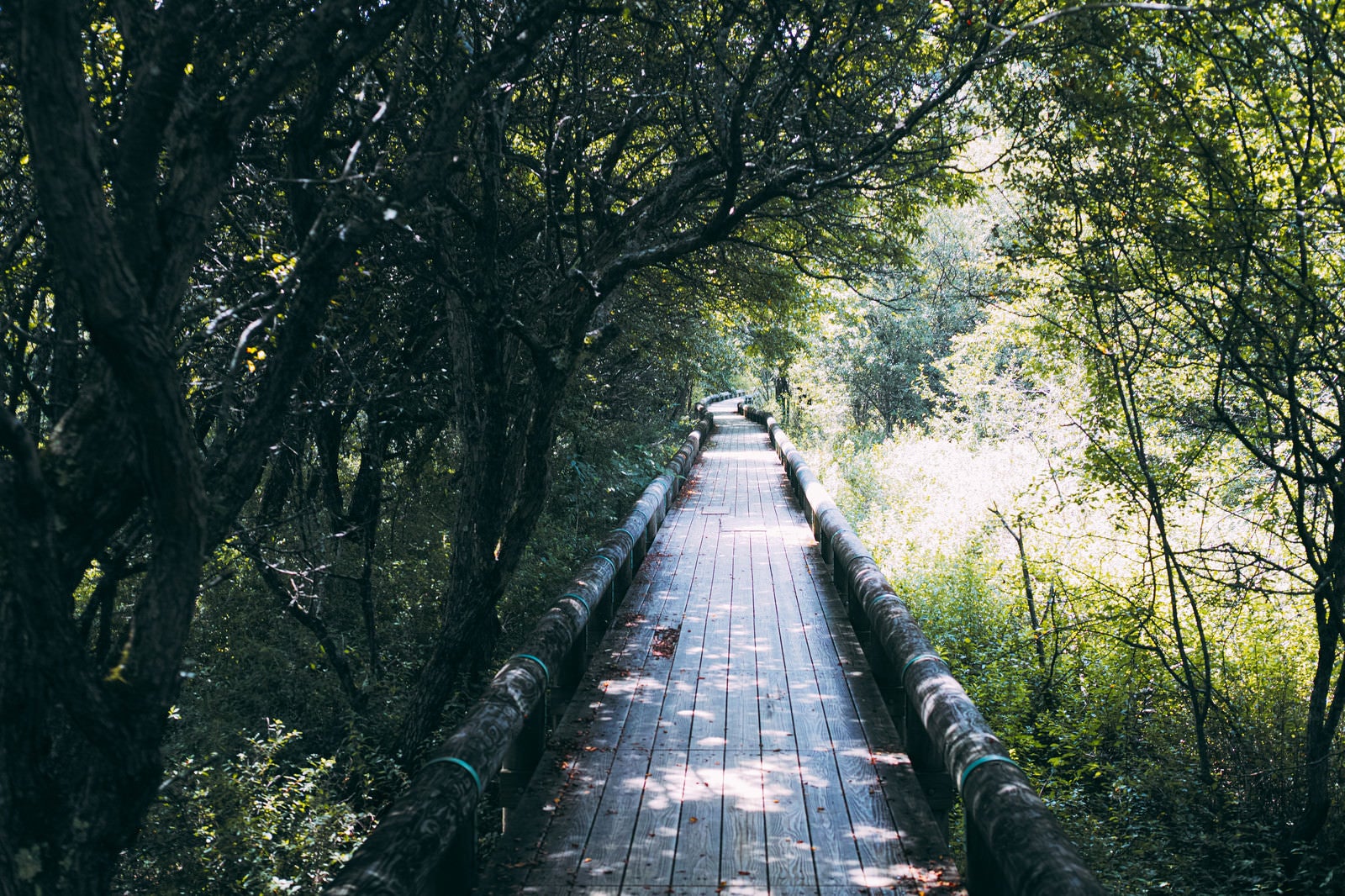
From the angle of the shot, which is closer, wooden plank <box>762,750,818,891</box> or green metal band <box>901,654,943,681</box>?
wooden plank <box>762,750,818,891</box>

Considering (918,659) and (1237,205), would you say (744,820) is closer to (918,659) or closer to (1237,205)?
(918,659)

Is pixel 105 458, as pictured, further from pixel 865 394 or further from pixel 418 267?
pixel 865 394

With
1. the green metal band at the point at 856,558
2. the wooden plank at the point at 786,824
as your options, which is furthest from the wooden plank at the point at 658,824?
the green metal band at the point at 856,558

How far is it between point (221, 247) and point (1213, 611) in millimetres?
9977

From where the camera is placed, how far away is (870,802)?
15.9 feet

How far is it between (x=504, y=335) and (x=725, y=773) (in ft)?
13.5

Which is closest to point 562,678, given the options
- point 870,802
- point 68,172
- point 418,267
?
point 870,802

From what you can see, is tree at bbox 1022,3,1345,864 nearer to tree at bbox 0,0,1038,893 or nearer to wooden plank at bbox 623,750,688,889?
tree at bbox 0,0,1038,893

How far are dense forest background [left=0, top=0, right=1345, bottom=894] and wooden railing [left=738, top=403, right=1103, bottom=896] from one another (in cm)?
144

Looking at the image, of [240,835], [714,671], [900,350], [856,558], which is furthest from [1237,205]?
[900,350]

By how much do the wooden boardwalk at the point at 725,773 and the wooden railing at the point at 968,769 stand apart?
196 mm

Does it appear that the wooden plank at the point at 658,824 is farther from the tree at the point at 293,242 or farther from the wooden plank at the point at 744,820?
the tree at the point at 293,242

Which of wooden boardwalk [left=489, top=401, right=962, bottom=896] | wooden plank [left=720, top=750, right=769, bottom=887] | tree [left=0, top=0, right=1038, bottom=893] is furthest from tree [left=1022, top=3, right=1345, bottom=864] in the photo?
wooden plank [left=720, top=750, right=769, bottom=887]

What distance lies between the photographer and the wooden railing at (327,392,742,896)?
3090 millimetres
